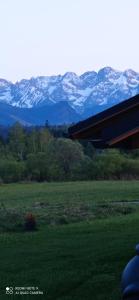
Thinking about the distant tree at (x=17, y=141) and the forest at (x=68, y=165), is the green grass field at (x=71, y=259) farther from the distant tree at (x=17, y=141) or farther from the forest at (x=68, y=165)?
the distant tree at (x=17, y=141)

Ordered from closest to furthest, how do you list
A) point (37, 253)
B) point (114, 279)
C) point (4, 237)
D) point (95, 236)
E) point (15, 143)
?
point (114, 279) < point (37, 253) < point (95, 236) < point (4, 237) < point (15, 143)

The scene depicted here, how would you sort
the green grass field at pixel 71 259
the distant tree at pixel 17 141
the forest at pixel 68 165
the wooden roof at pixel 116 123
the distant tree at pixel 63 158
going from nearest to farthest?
the wooden roof at pixel 116 123 < the green grass field at pixel 71 259 < the forest at pixel 68 165 < the distant tree at pixel 63 158 < the distant tree at pixel 17 141

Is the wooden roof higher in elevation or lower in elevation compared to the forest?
higher

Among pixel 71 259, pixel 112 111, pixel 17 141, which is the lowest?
pixel 17 141

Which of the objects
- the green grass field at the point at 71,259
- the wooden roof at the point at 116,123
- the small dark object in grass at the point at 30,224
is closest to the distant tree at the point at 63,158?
the small dark object in grass at the point at 30,224

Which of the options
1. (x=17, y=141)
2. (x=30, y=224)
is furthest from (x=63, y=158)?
(x=30, y=224)

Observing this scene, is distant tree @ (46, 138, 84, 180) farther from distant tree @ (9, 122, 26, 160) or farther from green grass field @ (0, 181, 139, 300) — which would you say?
green grass field @ (0, 181, 139, 300)

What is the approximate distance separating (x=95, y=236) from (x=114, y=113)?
7973mm

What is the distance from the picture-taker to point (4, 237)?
1875cm

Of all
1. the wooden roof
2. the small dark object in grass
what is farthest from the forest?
the wooden roof

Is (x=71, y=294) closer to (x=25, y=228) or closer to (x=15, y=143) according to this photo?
(x=25, y=228)

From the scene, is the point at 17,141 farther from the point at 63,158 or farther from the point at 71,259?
the point at 71,259

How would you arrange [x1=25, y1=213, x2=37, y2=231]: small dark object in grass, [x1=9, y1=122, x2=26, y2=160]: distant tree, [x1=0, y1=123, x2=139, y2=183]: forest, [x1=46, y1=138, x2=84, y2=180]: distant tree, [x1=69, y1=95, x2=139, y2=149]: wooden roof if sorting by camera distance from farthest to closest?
[x1=9, y1=122, x2=26, y2=160]: distant tree
[x1=46, y1=138, x2=84, y2=180]: distant tree
[x1=0, y1=123, x2=139, y2=183]: forest
[x1=25, y1=213, x2=37, y2=231]: small dark object in grass
[x1=69, y1=95, x2=139, y2=149]: wooden roof

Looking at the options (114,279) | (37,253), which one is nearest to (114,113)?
(114,279)
